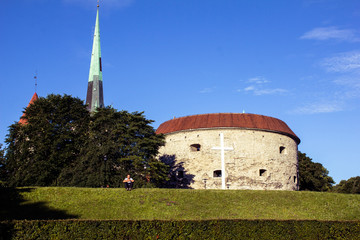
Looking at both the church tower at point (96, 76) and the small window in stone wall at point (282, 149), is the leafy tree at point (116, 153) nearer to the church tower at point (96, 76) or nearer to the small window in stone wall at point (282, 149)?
the small window in stone wall at point (282, 149)

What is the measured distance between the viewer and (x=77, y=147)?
25.8m

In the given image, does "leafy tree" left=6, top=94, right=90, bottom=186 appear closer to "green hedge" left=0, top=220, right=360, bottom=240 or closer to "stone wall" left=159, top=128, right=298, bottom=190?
"stone wall" left=159, top=128, right=298, bottom=190

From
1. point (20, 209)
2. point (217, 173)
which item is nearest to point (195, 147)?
point (217, 173)

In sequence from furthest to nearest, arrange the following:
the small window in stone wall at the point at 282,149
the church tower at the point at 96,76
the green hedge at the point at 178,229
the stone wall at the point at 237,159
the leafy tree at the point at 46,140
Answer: the church tower at the point at 96,76 → the small window in stone wall at the point at 282,149 → the stone wall at the point at 237,159 → the leafy tree at the point at 46,140 → the green hedge at the point at 178,229

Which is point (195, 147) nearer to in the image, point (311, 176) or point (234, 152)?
point (234, 152)

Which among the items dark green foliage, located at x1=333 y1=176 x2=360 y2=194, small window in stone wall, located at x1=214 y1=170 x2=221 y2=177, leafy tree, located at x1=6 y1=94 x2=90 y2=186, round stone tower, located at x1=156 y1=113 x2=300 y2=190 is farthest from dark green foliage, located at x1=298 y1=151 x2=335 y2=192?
leafy tree, located at x1=6 y1=94 x2=90 y2=186

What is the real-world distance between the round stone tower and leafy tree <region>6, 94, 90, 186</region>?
863cm

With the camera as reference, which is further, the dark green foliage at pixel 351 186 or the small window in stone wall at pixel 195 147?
the dark green foliage at pixel 351 186

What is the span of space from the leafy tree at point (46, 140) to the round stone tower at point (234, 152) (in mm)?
8626

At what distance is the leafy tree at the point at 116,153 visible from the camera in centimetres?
2362

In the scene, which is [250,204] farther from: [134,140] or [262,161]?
[262,161]

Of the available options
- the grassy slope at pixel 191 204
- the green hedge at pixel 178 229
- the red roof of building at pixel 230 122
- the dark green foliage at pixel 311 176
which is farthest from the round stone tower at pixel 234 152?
the green hedge at pixel 178 229

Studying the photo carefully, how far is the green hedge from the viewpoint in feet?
34.2

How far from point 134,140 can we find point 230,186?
8.81 metres
